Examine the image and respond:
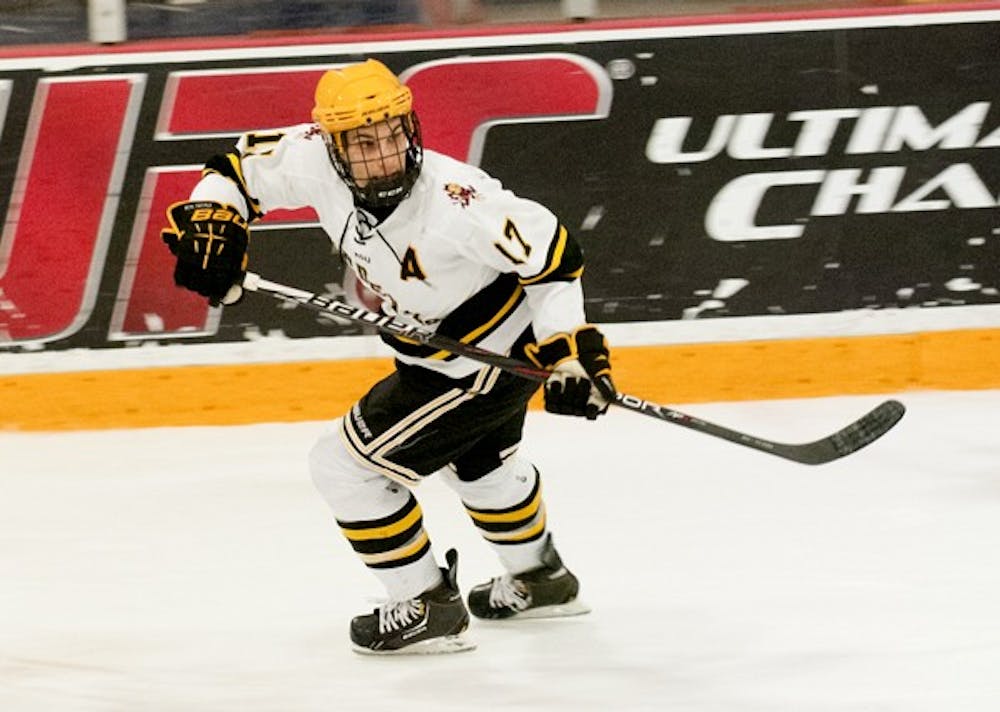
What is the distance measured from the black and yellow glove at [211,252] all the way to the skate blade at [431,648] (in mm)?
694

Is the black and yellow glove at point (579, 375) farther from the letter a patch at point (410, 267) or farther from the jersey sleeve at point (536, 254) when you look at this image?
the letter a patch at point (410, 267)

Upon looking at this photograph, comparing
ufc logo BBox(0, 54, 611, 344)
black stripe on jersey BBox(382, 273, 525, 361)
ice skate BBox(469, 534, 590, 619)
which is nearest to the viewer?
black stripe on jersey BBox(382, 273, 525, 361)

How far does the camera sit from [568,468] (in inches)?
168

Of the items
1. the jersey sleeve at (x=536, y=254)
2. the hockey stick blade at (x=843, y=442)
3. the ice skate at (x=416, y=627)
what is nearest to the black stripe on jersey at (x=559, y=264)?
the jersey sleeve at (x=536, y=254)

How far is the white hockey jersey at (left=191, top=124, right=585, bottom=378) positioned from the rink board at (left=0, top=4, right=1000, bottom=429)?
161 cm

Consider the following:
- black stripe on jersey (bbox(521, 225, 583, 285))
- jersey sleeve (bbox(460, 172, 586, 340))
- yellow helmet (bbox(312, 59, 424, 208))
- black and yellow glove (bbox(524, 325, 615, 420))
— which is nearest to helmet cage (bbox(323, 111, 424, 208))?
yellow helmet (bbox(312, 59, 424, 208))

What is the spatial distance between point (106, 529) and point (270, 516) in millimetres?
375

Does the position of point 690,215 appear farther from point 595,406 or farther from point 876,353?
point 595,406

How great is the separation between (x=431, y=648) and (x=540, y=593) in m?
0.28

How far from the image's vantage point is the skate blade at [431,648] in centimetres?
306

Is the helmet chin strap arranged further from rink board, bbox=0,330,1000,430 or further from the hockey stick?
rink board, bbox=0,330,1000,430

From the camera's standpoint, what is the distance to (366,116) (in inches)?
106

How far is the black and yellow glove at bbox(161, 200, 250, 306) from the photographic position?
9.34ft

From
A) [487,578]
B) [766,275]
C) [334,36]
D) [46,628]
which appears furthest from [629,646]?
[334,36]
